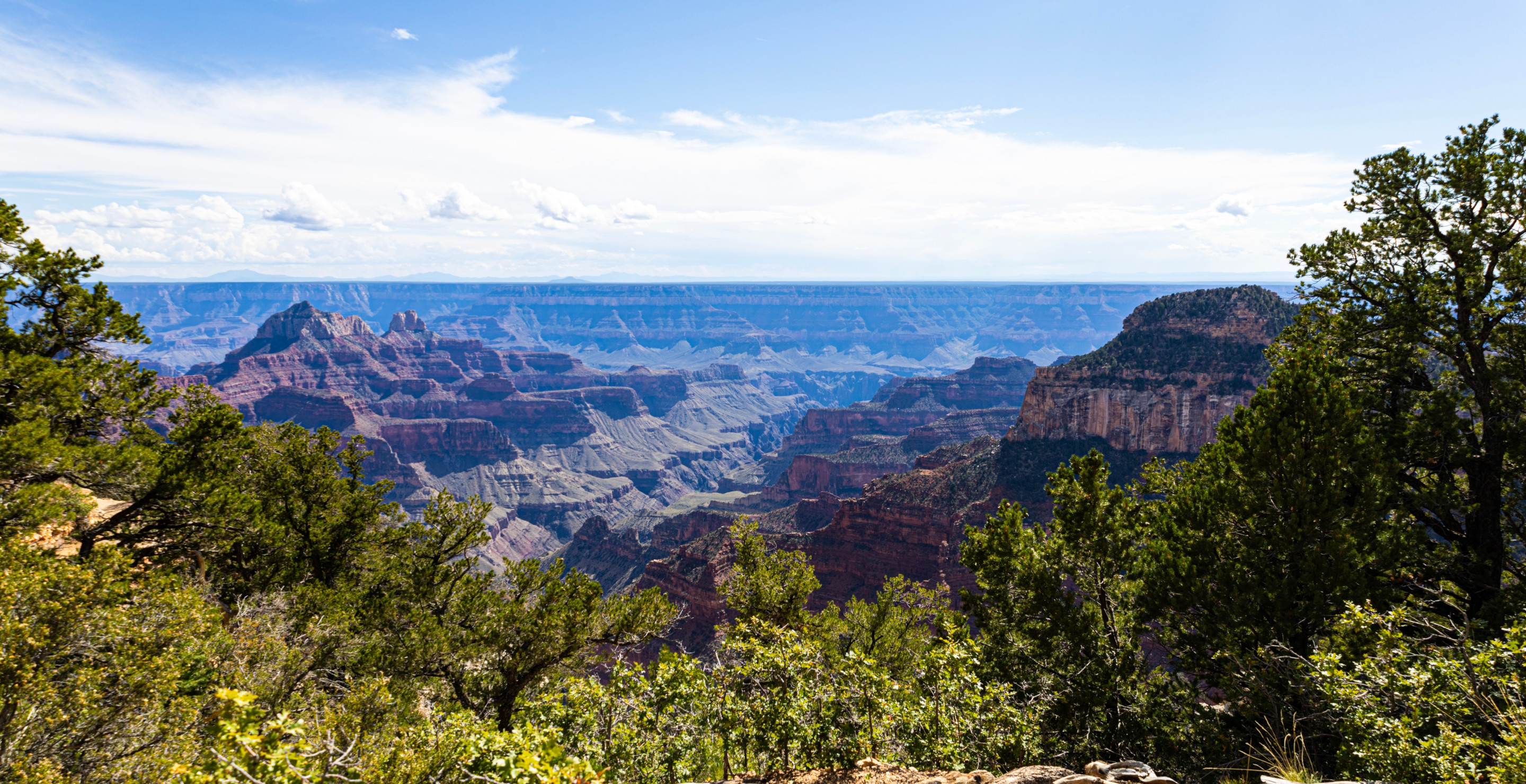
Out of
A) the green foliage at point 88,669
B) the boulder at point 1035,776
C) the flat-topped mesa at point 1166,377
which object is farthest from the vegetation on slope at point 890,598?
the flat-topped mesa at point 1166,377

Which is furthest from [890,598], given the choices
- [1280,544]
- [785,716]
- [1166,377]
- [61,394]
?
[1166,377]

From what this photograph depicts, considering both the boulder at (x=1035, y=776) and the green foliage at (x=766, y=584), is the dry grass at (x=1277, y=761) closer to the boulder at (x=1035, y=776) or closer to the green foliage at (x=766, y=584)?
the boulder at (x=1035, y=776)

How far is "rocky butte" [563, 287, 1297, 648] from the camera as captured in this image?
87938mm

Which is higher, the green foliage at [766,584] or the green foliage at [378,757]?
the green foliage at [378,757]

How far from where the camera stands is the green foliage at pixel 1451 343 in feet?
58.5

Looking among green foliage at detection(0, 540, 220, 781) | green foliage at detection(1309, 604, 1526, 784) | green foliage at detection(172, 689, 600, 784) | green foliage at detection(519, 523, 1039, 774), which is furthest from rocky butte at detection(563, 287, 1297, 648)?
green foliage at detection(172, 689, 600, 784)

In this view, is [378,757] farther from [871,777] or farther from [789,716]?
[871,777]

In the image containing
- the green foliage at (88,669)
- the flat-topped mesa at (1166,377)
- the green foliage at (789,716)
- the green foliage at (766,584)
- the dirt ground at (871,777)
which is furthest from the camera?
the flat-topped mesa at (1166,377)

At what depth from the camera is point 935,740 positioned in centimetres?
1341

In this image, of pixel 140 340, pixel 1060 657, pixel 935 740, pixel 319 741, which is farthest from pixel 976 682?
pixel 140 340

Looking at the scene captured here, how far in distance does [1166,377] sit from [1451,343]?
272 ft

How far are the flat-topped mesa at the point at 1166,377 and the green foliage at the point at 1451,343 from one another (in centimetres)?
7521

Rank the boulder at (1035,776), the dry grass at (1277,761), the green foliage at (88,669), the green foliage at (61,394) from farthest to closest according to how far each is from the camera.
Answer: the green foliage at (61,394) < the boulder at (1035,776) < the green foliage at (88,669) < the dry grass at (1277,761)

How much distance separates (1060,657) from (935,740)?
25.7 ft
